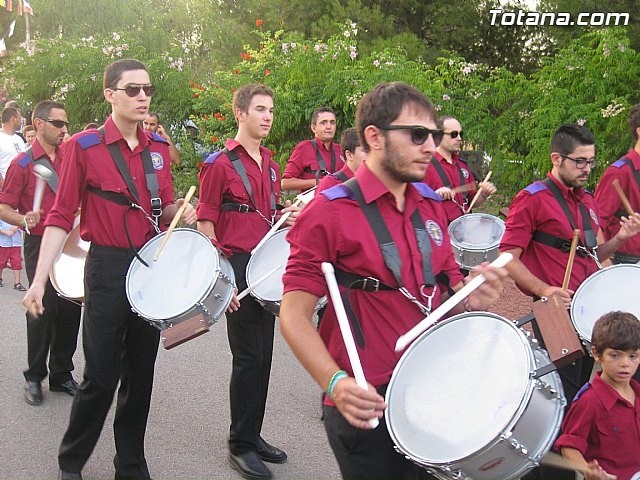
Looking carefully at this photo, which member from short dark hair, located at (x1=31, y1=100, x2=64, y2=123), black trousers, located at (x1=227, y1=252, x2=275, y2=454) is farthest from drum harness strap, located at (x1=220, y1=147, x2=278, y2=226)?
short dark hair, located at (x1=31, y1=100, x2=64, y2=123)

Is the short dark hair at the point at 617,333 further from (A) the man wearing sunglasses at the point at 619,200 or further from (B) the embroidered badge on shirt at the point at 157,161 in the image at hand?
(B) the embroidered badge on shirt at the point at 157,161

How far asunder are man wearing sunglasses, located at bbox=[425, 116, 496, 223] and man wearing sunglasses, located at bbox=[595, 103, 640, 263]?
1716 millimetres

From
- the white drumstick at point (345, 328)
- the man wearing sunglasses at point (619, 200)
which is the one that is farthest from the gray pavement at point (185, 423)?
the white drumstick at point (345, 328)

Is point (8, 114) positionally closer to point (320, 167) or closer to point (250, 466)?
point (320, 167)

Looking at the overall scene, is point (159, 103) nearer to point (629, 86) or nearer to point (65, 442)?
point (629, 86)

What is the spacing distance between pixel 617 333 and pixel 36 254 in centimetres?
440

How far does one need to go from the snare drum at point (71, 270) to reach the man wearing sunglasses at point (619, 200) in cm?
329

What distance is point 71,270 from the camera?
532 cm

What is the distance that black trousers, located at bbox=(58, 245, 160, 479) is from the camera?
14.1 feet

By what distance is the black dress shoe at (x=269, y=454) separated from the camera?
5.05 metres

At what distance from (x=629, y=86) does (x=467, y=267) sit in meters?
3.03

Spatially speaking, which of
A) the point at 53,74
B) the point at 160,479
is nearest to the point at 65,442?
the point at 160,479

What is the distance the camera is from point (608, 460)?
3605mm

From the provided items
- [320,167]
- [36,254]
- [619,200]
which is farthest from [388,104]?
[320,167]
